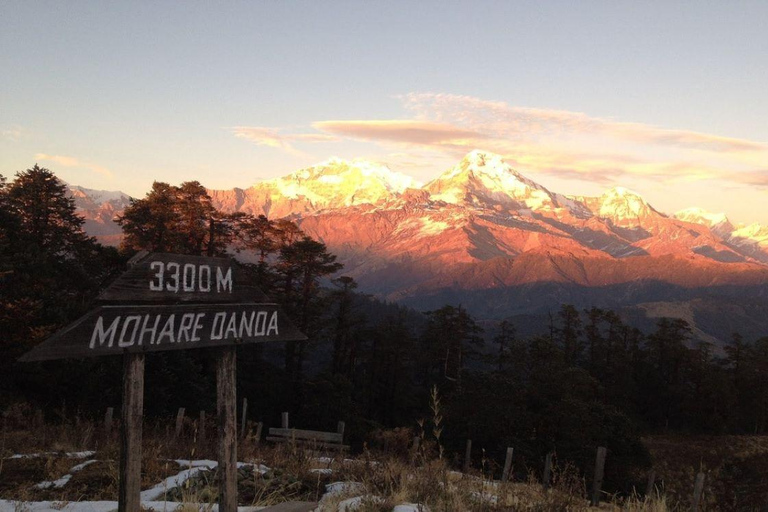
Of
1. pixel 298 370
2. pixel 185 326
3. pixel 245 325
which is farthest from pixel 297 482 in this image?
pixel 298 370

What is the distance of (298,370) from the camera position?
1661 inches

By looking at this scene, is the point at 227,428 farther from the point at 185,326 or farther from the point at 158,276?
the point at 158,276

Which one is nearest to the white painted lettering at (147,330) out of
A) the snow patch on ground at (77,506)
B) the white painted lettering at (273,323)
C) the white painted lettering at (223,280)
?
the white painted lettering at (223,280)

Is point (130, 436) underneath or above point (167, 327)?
underneath

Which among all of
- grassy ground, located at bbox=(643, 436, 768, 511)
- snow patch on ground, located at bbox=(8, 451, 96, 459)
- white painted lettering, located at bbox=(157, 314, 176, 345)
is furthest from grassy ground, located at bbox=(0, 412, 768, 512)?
grassy ground, located at bbox=(643, 436, 768, 511)

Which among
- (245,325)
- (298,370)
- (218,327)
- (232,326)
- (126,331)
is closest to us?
(126,331)

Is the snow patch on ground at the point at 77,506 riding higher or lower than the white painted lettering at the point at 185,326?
lower

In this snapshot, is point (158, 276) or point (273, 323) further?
point (273, 323)

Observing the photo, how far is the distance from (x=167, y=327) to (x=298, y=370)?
3925cm

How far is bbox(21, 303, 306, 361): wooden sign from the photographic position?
145 inches

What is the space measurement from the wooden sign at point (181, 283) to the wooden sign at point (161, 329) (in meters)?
0.08

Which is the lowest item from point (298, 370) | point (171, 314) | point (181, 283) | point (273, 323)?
point (298, 370)

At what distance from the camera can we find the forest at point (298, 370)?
21688mm

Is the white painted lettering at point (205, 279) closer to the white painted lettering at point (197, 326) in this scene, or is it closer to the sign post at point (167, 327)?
the sign post at point (167, 327)
